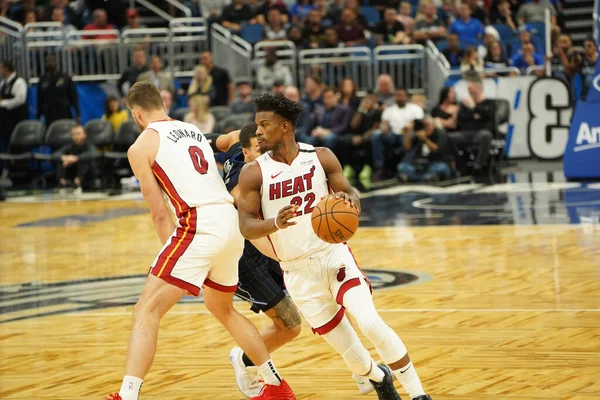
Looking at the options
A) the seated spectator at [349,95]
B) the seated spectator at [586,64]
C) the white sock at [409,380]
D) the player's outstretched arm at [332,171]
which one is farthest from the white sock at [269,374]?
the seated spectator at [586,64]

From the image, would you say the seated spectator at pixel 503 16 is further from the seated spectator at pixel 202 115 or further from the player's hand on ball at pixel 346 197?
the player's hand on ball at pixel 346 197

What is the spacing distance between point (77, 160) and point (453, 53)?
7192 millimetres

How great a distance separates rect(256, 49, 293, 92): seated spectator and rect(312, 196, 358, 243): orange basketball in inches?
600

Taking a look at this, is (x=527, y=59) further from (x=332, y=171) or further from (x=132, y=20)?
(x=332, y=171)

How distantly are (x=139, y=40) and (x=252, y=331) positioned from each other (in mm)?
16498

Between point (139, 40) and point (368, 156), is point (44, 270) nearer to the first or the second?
point (368, 156)

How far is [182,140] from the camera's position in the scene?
621 cm

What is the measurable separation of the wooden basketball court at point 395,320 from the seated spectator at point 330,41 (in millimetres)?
8427

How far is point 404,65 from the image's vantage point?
21.4 meters

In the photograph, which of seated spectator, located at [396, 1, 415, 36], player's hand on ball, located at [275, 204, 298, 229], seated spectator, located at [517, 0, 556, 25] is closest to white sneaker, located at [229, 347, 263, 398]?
player's hand on ball, located at [275, 204, 298, 229]

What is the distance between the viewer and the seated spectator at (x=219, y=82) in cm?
2075

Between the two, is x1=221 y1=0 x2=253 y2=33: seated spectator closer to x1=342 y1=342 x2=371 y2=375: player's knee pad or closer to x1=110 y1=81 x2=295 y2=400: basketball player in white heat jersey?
x1=110 y1=81 x2=295 y2=400: basketball player in white heat jersey

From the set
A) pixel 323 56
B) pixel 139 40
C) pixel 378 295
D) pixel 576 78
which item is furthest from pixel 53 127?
pixel 378 295

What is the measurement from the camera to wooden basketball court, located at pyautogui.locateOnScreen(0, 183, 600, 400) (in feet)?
21.5
